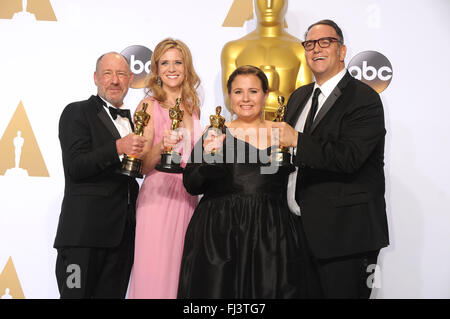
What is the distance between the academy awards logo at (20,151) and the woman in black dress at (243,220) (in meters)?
1.63

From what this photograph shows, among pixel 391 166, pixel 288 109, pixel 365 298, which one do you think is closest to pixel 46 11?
pixel 288 109

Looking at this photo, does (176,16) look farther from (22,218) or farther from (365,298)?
(365,298)

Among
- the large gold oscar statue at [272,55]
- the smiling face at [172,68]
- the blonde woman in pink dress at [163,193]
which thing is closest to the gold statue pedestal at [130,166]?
the blonde woman in pink dress at [163,193]

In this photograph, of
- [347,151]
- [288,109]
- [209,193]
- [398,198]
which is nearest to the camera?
[347,151]

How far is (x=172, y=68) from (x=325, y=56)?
0.70m

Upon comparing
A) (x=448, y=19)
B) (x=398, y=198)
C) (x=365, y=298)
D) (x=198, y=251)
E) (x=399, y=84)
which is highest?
(x=448, y=19)

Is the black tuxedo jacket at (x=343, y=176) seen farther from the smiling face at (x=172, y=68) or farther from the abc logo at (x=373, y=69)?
the abc logo at (x=373, y=69)

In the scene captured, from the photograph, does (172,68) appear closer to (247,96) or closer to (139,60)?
(247,96)

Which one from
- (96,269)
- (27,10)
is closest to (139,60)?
(27,10)

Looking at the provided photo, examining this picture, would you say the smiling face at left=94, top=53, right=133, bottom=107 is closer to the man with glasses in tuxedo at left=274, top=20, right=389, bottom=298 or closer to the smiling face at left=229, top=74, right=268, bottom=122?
the smiling face at left=229, top=74, right=268, bottom=122

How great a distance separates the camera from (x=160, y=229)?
2.36 m

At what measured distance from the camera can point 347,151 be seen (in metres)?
2.10

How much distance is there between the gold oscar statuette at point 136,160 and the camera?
2191 mm

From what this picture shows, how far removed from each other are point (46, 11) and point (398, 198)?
8.39 feet
